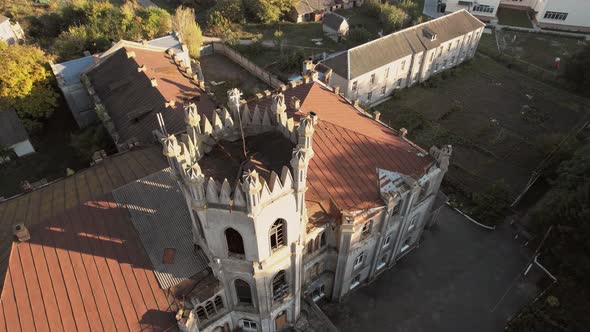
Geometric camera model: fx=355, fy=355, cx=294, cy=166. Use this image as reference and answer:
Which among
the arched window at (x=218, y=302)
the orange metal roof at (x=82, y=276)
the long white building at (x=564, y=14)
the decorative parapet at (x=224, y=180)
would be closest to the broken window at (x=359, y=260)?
the arched window at (x=218, y=302)

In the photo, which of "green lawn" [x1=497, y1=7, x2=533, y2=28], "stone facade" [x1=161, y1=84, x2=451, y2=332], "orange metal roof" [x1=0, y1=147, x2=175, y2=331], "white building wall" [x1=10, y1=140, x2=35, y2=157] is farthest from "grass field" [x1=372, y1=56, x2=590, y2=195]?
"white building wall" [x1=10, y1=140, x2=35, y2=157]

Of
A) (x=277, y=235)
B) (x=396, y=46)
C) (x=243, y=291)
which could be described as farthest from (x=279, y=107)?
(x=396, y=46)

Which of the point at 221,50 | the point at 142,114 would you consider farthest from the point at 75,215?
the point at 221,50

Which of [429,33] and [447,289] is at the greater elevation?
[429,33]

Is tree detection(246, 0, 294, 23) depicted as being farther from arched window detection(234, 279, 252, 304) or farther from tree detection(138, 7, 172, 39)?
arched window detection(234, 279, 252, 304)

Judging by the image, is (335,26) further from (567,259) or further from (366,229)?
(567,259)

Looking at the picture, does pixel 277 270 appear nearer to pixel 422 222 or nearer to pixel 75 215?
pixel 75 215
